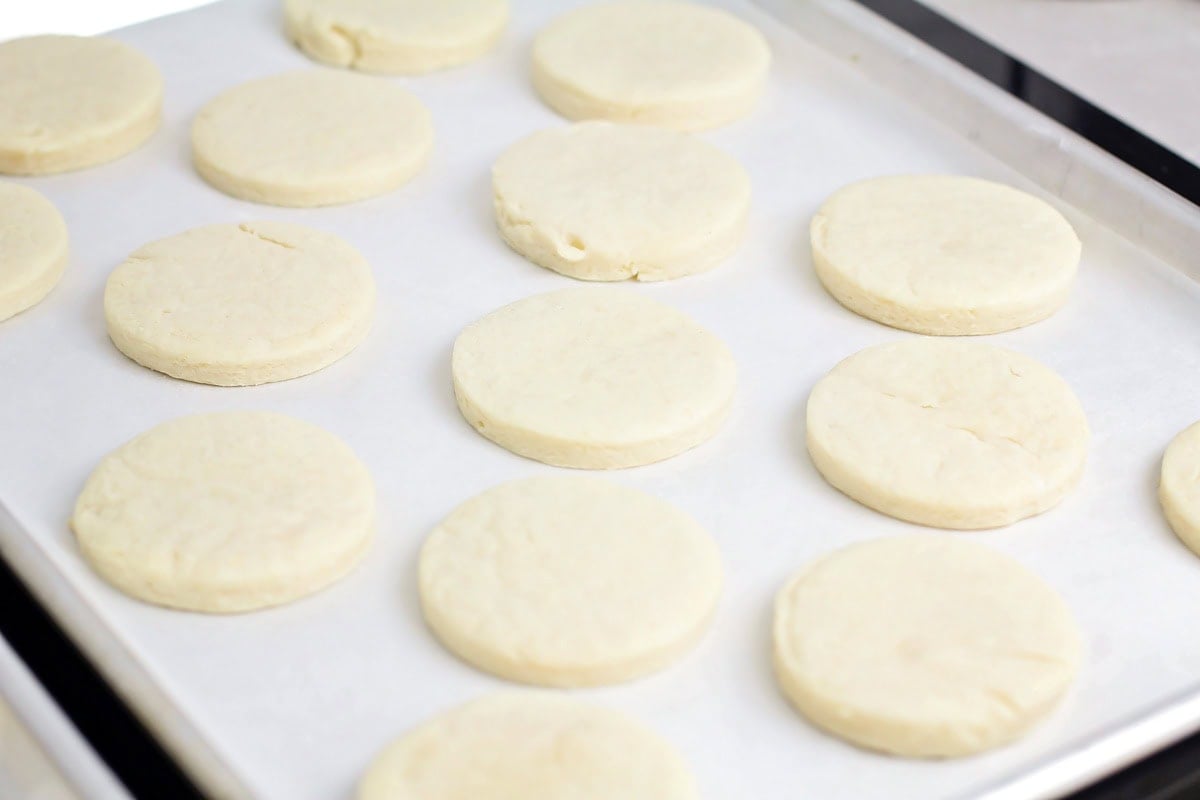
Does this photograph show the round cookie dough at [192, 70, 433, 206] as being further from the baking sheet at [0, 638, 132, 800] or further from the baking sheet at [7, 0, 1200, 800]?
the baking sheet at [0, 638, 132, 800]

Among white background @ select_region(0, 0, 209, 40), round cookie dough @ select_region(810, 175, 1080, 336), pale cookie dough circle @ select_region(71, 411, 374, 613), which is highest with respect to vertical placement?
round cookie dough @ select_region(810, 175, 1080, 336)

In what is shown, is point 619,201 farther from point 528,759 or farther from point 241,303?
point 528,759

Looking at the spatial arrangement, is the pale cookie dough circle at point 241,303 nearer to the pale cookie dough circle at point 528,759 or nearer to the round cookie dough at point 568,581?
the round cookie dough at point 568,581

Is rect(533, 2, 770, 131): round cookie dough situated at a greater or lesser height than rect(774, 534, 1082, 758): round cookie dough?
greater

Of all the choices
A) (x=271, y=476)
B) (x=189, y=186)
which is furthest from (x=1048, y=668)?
(x=189, y=186)

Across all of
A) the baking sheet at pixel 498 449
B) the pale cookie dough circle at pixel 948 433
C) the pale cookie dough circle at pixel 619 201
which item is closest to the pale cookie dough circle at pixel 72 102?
the baking sheet at pixel 498 449

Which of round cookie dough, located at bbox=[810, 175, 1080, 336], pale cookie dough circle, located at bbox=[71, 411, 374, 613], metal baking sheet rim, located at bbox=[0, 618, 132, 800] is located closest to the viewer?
metal baking sheet rim, located at bbox=[0, 618, 132, 800]

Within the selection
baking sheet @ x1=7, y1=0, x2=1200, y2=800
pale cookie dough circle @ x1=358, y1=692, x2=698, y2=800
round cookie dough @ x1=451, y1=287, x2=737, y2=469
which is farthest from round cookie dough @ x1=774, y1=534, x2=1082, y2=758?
round cookie dough @ x1=451, y1=287, x2=737, y2=469
